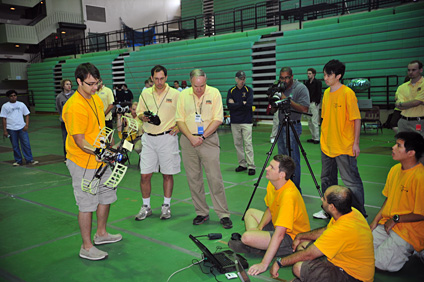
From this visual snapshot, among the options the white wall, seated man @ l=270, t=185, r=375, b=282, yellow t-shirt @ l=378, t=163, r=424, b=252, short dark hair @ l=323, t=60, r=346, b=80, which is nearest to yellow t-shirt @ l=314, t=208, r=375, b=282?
seated man @ l=270, t=185, r=375, b=282

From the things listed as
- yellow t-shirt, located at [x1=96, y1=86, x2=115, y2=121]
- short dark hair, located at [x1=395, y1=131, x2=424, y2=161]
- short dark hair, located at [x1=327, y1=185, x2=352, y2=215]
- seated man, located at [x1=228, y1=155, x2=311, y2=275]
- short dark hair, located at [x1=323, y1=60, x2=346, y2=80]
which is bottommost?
seated man, located at [x1=228, y1=155, x2=311, y2=275]

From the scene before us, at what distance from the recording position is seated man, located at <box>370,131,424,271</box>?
3.11 m

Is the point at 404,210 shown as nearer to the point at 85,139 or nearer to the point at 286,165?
the point at 286,165

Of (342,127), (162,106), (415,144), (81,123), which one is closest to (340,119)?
(342,127)

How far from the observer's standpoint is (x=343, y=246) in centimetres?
266

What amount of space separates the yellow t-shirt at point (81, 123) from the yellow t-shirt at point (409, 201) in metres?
2.96

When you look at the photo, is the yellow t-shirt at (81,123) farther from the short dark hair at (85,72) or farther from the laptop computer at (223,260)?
the laptop computer at (223,260)

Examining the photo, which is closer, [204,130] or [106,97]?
[204,130]

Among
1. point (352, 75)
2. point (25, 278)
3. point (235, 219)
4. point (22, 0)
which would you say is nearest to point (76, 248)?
point (25, 278)

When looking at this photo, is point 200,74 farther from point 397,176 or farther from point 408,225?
point 408,225

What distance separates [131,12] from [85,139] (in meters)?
29.6

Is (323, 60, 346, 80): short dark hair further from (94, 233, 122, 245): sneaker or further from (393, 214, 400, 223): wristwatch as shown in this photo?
(94, 233, 122, 245): sneaker

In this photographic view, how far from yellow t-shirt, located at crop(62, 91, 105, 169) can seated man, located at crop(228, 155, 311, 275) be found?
69.7 inches

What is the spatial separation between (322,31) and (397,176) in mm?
11852
